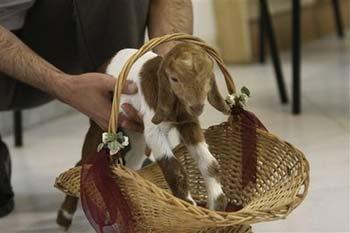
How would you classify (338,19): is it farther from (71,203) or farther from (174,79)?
(174,79)

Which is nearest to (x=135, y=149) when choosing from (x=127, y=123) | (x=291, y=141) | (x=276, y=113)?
(x=127, y=123)

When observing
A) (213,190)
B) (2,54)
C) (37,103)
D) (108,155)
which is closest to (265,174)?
(213,190)

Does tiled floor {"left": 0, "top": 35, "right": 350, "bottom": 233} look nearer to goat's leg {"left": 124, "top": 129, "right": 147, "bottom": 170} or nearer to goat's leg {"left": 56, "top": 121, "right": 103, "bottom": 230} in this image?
goat's leg {"left": 56, "top": 121, "right": 103, "bottom": 230}

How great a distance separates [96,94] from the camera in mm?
811

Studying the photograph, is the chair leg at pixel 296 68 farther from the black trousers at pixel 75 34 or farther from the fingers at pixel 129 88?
the fingers at pixel 129 88

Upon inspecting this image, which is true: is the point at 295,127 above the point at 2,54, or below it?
below

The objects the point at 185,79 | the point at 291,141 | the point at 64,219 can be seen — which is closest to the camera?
the point at 185,79

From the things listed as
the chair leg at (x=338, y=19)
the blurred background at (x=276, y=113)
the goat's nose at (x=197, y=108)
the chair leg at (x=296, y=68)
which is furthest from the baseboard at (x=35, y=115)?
the chair leg at (x=338, y=19)

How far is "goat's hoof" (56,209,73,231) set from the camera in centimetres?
102

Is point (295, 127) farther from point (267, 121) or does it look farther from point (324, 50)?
point (324, 50)

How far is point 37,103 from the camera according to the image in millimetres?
1183

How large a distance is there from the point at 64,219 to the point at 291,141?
578 millimetres

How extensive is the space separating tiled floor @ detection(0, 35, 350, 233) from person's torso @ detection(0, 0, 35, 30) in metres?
0.32

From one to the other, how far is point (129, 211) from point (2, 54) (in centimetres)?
33
